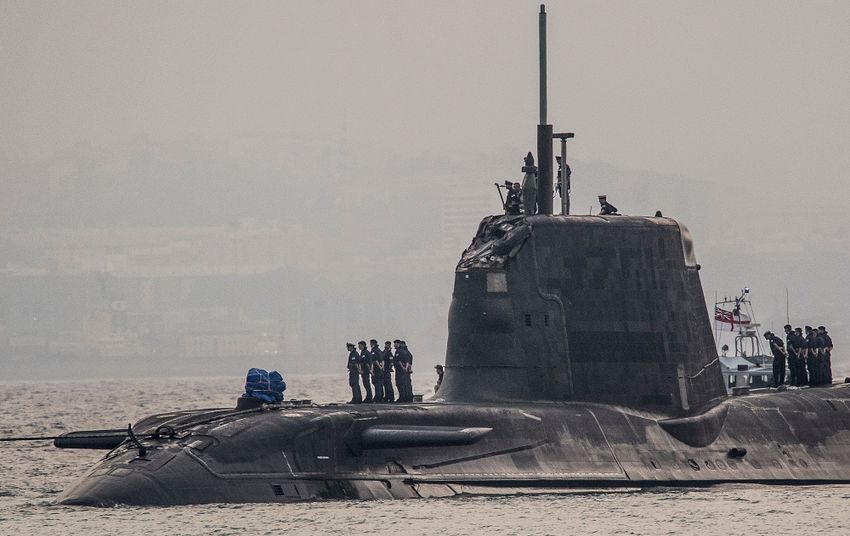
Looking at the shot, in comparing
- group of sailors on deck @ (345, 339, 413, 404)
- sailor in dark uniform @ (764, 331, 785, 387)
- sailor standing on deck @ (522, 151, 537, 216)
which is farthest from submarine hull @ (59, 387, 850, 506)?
group of sailors on deck @ (345, 339, 413, 404)

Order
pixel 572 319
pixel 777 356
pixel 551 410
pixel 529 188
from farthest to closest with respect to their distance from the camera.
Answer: pixel 777 356, pixel 529 188, pixel 572 319, pixel 551 410

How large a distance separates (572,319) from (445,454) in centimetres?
321

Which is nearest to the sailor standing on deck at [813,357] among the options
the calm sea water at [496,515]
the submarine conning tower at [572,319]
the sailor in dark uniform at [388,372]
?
the calm sea water at [496,515]

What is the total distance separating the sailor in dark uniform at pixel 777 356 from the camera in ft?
104

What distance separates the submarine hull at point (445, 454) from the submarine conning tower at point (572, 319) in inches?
16.2

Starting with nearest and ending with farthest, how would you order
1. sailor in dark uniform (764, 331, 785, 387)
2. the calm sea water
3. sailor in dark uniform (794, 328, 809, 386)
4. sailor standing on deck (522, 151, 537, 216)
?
the calm sea water
sailor standing on deck (522, 151, 537, 216)
sailor in dark uniform (794, 328, 809, 386)
sailor in dark uniform (764, 331, 785, 387)

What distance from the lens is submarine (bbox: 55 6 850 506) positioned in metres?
23.2

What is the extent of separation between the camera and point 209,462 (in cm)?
2233

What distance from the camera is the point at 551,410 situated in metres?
25.2

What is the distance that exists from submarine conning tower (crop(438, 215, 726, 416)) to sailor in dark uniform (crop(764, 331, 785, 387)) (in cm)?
608

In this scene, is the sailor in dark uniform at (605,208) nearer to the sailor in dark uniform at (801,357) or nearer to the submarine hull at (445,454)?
the submarine hull at (445,454)

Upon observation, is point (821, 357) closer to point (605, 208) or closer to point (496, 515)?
point (605, 208)

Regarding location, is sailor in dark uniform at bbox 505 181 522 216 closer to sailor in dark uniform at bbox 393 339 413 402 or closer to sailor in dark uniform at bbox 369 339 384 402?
sailor in dark uniform at bbox 393 339 413 402

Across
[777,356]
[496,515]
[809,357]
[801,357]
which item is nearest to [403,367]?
[777,356]
